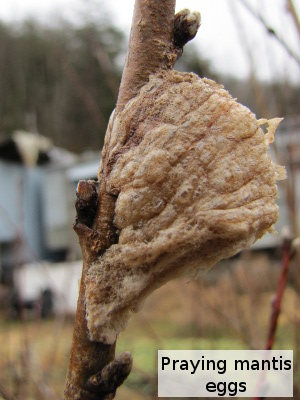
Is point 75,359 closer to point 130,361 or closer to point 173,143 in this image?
point 130,361

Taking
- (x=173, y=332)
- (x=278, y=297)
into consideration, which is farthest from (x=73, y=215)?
(x=278, y=297)

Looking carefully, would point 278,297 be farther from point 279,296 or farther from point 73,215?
point 73,215

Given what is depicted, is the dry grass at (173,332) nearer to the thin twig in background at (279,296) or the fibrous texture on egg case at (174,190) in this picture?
the thin twig in background at (279,296)

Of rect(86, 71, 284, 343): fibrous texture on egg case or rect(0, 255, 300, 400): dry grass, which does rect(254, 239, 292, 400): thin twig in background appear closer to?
rect(86, 71, 284, 343): fibrous texture on egg case

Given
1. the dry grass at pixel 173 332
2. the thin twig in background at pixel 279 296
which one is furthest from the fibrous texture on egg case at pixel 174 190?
the dry grass at pixel 173 332

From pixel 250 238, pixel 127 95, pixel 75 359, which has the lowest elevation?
pixel 75 359

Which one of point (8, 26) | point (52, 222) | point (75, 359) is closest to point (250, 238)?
point (75, 359)

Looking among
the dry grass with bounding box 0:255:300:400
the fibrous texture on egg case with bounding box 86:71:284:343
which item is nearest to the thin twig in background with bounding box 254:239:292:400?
the fibrous texture on egg case with bounding box 86:71:284:343

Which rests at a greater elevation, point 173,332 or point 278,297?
point 278,297
